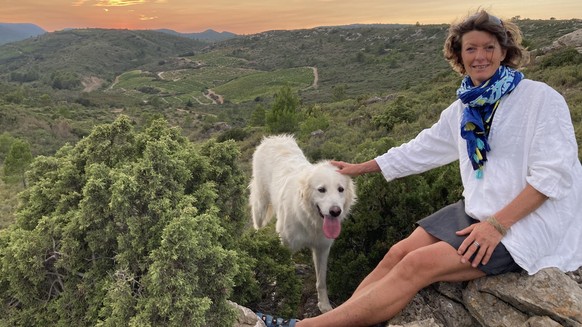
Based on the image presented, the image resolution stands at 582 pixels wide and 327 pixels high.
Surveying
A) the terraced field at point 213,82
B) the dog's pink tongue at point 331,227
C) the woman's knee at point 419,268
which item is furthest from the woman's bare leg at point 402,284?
the terraced field at point 213,82

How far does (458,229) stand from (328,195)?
1.48 m

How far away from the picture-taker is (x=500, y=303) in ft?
8.86

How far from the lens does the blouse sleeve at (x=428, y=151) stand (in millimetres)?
3312

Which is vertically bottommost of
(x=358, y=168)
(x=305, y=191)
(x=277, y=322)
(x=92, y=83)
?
(x=92, y=83)

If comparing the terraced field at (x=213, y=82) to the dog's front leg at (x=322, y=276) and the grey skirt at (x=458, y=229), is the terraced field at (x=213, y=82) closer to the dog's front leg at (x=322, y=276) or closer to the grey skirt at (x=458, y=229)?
the dog's front leg at (x=322, y=276)

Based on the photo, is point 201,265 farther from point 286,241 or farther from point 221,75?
point 221,75

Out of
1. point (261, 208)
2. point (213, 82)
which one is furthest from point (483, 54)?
point (213, 82)

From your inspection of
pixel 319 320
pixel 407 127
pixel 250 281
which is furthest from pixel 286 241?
pixel 407 127

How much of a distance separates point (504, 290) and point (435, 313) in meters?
0.48

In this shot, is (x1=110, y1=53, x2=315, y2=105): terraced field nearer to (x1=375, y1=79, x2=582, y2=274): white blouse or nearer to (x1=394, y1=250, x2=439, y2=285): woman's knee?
(x1=375, y1=79, x2=582, y2=274): white blouse

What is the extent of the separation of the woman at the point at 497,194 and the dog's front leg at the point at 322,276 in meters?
1.50

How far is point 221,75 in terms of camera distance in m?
102

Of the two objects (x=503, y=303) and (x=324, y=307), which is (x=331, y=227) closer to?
(x=324, y=307)

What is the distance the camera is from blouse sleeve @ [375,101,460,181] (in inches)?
130
